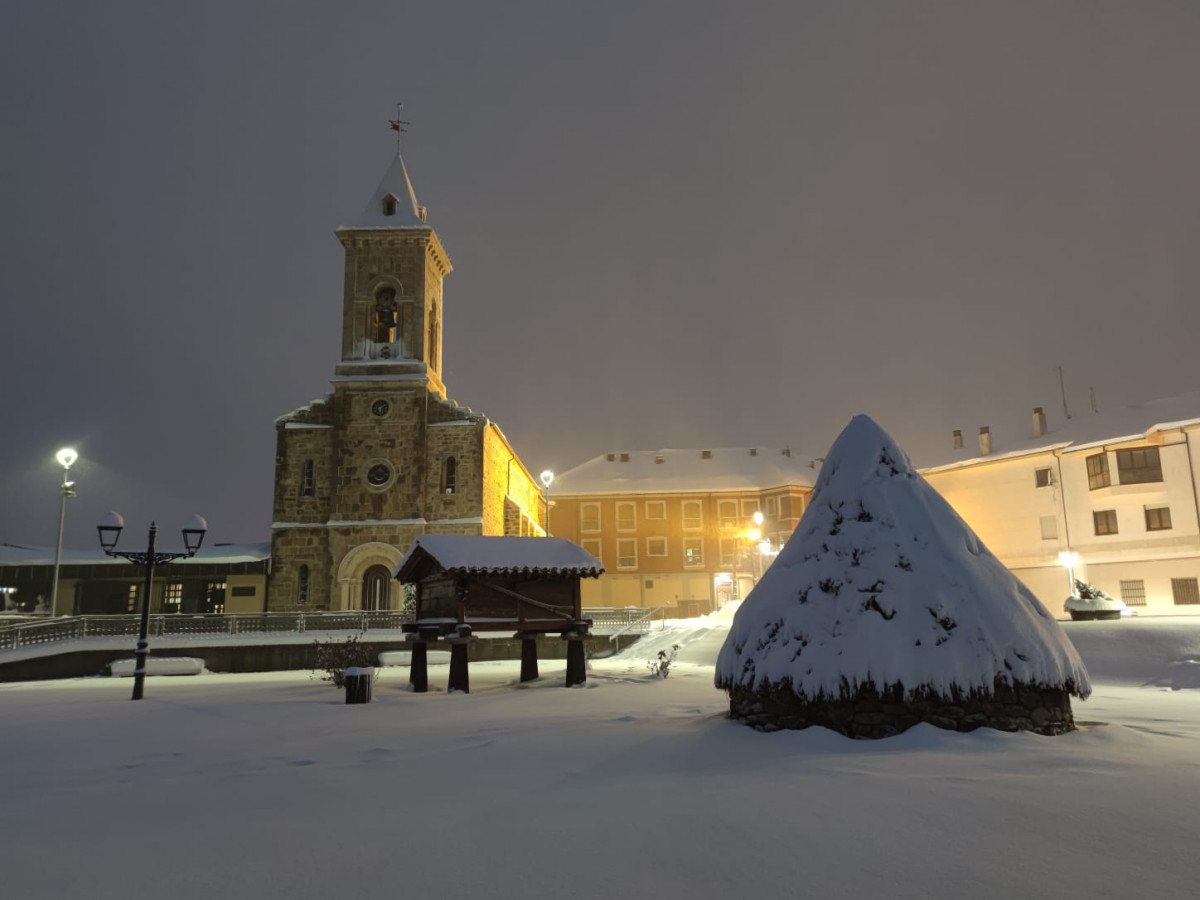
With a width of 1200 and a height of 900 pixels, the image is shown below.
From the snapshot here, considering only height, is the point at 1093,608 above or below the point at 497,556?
below

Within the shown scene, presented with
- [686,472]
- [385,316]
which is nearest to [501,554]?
[385,316]

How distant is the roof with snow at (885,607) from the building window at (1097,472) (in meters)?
31.6

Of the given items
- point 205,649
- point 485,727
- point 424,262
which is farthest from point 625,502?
point 485,727

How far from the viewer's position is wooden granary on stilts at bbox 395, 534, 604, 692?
1620 cm

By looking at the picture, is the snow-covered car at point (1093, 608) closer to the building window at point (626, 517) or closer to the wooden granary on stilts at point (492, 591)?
the wooden granary on stilts at point (492, 591)

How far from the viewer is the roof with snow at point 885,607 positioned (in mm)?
7750

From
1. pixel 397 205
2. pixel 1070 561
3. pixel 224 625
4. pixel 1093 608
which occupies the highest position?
pixel 397 205

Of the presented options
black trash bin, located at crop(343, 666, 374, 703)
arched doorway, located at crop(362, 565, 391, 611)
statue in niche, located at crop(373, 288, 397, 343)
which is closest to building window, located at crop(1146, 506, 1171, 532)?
arched doorway, located at crop(362, 565, 391, 611)

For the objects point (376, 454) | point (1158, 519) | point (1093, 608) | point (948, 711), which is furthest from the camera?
point (376, 454)

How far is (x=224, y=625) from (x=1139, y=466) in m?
36.7

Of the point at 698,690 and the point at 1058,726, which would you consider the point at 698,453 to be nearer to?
the point at 698,690

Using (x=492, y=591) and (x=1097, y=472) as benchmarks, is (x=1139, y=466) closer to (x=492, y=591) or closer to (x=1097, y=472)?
(x=1097, y=472)

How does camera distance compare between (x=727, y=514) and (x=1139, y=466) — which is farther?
(x=727, y=514)

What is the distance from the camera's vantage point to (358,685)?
1409 centimetres
